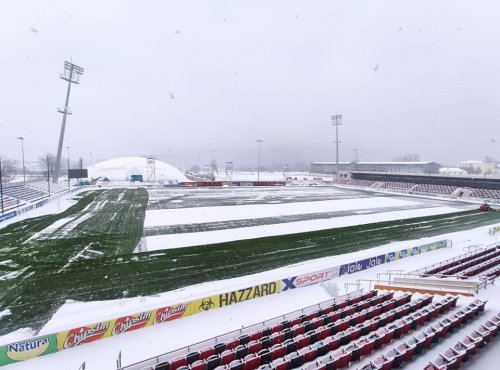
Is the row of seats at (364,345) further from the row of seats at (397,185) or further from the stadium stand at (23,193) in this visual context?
the row of seats at (397,185)

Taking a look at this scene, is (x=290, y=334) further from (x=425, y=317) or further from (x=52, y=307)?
(x=52, y=307)

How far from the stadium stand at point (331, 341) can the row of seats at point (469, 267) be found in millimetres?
4902

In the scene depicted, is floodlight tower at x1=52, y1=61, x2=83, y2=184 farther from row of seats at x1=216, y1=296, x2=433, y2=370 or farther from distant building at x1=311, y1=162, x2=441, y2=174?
distant building at x1=311, y1=162, x2=441, y2=174

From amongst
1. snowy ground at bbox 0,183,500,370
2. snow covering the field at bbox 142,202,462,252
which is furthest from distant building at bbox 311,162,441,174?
snowy ground at bbox 0,183,500,370

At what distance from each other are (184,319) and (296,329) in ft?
15.4

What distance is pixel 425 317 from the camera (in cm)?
987

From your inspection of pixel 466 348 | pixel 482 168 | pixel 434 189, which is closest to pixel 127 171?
pixel 434 189

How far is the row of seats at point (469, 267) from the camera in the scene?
15.0 metres

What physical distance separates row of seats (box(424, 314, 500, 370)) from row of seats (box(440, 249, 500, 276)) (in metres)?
6.52

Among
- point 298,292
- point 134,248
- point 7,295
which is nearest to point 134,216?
point 134,248

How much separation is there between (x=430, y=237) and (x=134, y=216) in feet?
94.9

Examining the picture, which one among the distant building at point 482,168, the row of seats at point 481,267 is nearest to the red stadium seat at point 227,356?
the row of seats at point 481,267

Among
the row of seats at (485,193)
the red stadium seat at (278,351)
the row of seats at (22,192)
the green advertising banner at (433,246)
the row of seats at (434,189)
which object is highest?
the row of seats at (434,189)

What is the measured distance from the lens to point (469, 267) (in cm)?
1592
